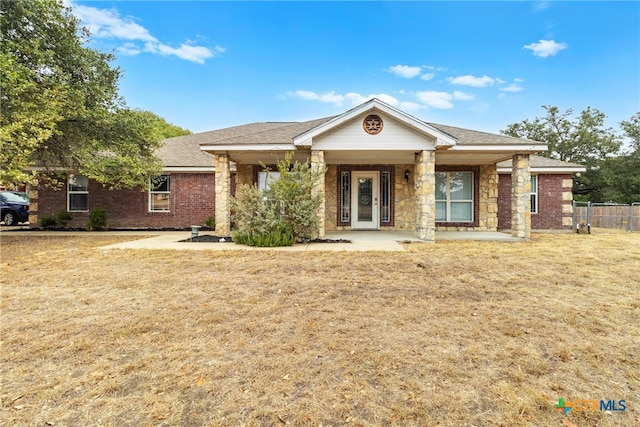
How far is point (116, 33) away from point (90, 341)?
14395mm

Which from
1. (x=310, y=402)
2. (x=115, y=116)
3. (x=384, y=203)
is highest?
(x=115, y=116)

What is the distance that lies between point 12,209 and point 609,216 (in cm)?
2877

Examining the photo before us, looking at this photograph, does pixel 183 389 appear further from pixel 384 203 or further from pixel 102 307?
pixel 384 203

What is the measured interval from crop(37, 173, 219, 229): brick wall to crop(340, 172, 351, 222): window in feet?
17.7

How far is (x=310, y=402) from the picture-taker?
2127mm

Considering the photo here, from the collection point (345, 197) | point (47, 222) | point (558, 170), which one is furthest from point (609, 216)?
point (47, 222)

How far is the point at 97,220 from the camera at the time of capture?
41.8ft

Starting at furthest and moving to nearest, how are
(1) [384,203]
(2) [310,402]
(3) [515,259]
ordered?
(1) [384,203] → (3) [515,259] → (2) [310,402]

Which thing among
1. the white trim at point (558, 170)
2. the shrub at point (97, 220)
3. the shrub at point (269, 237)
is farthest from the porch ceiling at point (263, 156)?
the white trim at point (558, 170)

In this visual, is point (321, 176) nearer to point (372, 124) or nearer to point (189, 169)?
point (372, 124)

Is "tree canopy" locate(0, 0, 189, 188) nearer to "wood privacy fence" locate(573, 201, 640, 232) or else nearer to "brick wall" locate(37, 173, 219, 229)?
"brick wall" locate(37, 173, 219, 229)

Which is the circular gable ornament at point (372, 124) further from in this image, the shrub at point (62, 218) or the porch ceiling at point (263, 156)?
the shrub at point (62, 218)

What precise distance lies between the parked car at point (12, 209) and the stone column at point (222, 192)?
1166cm

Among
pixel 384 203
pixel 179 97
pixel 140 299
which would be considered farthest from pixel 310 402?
pixel 179 97
